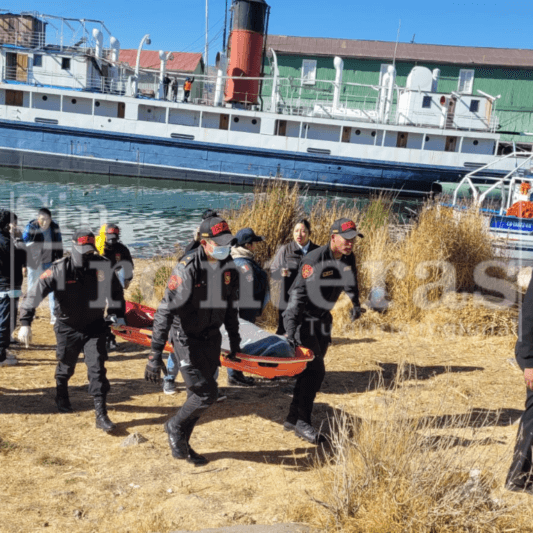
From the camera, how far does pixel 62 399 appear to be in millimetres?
4914

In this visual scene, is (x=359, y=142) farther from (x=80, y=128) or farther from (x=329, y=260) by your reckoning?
(x=329, y=260)

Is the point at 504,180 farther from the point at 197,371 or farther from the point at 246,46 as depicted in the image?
the point at 246,46

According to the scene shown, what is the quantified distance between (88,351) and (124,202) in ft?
66.0

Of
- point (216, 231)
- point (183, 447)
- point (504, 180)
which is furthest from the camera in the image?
point (504, 180)

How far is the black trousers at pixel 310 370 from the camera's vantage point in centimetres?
455

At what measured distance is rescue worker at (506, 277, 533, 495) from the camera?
136 inches

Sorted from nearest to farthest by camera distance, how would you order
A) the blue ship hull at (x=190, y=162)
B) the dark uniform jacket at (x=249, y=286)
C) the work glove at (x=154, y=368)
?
the work glove at (x=154, y=368), the dark uniform jacket at (x=249, y=286), the blue ship hull at (x=190, y=162)

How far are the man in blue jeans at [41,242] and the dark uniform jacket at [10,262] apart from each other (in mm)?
1025

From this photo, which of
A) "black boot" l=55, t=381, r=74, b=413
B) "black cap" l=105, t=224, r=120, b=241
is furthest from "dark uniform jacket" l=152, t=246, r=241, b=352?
"black cap" l=105, t=224, r=120, b=241

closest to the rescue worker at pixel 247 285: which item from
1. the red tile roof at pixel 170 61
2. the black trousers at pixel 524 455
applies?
the black trousers at pixel 524 455

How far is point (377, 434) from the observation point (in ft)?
10.3

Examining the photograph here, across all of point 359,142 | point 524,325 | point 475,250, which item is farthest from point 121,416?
point 359,142

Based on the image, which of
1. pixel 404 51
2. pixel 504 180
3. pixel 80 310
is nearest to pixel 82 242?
pixel 80 310

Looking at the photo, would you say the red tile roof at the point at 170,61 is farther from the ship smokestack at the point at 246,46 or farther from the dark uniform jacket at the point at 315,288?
the dark uniform jacket at the point at 315,288
